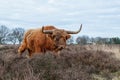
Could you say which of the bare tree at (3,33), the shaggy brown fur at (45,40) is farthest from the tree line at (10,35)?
the shaggy brown fur at (45,40)

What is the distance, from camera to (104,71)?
14312mm

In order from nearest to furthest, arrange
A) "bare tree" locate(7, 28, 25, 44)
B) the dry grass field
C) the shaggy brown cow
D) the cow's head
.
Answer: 1. the dry grass field
2. the cow's head
3. the shaggy brown cow
4. "bare tree" locate(7, 28, 25, 44)

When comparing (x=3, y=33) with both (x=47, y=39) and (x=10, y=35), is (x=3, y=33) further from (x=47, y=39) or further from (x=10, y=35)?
(x=47, y=39)

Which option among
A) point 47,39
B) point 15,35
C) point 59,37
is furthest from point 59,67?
point 15,35

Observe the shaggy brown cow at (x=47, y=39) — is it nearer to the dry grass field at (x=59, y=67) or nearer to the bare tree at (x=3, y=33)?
the dry grass field at (x=59, y=67)

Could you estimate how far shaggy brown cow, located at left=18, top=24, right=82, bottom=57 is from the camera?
17250 millimetres

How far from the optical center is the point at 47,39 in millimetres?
18250

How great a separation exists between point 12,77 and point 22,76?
0.86ft

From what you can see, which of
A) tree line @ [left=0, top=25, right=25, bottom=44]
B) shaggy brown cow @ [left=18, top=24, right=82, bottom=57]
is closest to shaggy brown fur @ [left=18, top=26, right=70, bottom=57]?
shaggy brown cow @ [left=18, top=24, right=82, bottom=57]

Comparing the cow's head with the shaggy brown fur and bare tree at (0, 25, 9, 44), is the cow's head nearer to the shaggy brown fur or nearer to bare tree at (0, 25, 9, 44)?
the shaggy brown fur

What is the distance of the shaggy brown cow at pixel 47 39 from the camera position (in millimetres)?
17250

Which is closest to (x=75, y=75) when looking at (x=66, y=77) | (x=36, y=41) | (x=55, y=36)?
(x=66, y=77)

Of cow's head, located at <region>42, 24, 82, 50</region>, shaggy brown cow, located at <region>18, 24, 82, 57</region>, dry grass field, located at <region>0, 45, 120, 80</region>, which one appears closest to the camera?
dry grass field, located at <region>0, 45, 120, 80</region>

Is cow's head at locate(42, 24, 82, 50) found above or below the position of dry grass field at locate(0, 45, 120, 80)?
above
